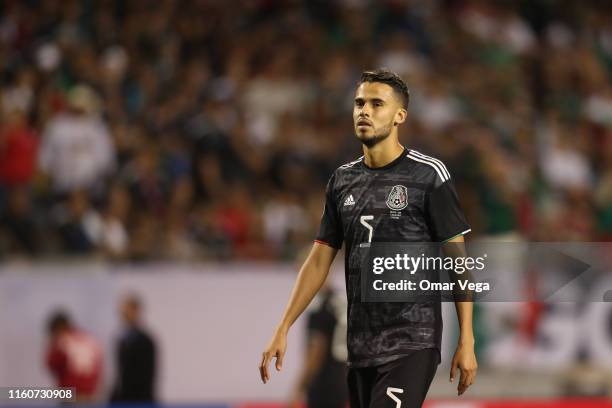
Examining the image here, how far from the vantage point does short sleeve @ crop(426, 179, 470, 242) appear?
17.8 ft

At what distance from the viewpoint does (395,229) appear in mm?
5504

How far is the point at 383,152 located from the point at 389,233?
0.39 metres

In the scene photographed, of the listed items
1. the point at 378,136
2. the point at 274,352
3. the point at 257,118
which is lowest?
the point at 274,352

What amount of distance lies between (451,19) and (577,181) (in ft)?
11.2

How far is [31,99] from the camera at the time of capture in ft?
40.8

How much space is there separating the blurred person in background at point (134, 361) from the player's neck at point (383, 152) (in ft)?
20.4

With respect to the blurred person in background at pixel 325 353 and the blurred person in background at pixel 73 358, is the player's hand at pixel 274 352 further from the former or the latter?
the blurred person in background at pixel 73 358

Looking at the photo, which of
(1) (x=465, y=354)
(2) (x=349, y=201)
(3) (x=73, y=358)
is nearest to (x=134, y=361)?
(3) (x=73, y=358)

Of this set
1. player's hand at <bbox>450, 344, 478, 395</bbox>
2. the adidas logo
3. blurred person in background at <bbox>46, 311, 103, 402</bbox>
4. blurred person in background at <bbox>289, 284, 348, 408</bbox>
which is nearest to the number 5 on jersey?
the adidas logo

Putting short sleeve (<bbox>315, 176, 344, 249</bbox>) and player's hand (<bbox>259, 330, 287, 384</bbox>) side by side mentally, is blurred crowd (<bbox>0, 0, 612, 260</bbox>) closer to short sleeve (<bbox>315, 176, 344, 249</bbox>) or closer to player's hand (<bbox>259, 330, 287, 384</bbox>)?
short sleeve (<bbox>315, 176, 344, 249</bbox>)

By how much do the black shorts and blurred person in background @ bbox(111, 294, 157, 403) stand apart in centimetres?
610

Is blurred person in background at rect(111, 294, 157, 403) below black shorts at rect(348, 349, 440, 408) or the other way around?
below

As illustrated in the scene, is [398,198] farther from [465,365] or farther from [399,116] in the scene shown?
[465,365]

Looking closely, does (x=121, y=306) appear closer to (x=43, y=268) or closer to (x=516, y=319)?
(x=43, y=268)
